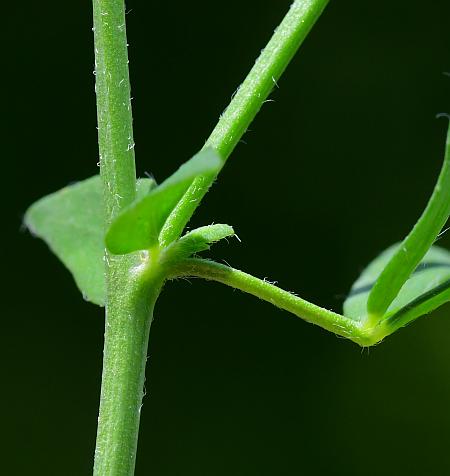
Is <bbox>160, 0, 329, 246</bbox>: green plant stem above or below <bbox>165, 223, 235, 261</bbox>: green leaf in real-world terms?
above

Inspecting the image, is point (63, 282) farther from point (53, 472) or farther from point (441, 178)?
point (441, 178)

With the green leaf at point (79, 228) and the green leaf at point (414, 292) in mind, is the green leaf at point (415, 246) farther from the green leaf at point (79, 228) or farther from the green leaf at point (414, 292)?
the green leaf at point (79, 228)

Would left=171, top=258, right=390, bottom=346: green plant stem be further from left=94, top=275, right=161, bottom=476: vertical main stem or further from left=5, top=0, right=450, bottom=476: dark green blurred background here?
left=5, top=0, right=450, bottom=476: dark green blurred background

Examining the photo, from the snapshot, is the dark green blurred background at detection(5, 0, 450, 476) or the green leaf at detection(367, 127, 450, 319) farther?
the dark green blurred background at detection(5, 0, 450, 476)

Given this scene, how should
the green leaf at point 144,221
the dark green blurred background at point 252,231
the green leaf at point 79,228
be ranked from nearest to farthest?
the green leaf at point 144,221 < the green leaf at point 79,228 < the dark green blurred background at point 252,231

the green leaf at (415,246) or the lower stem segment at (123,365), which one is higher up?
the green leaf at (415,246)

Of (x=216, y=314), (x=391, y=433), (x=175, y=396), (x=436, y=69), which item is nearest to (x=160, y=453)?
(x=175, y=396)

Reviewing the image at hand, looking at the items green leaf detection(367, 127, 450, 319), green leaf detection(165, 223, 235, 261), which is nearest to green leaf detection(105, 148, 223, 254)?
green leaf detection(165, 223, 235, 261)

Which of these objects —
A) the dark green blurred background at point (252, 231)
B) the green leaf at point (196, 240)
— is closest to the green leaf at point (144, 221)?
the green leaf at point (196, 240)

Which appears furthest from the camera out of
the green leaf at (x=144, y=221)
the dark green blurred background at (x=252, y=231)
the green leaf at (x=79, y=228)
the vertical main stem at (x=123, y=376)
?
the dark green blurred background at (x=252, y=231)
